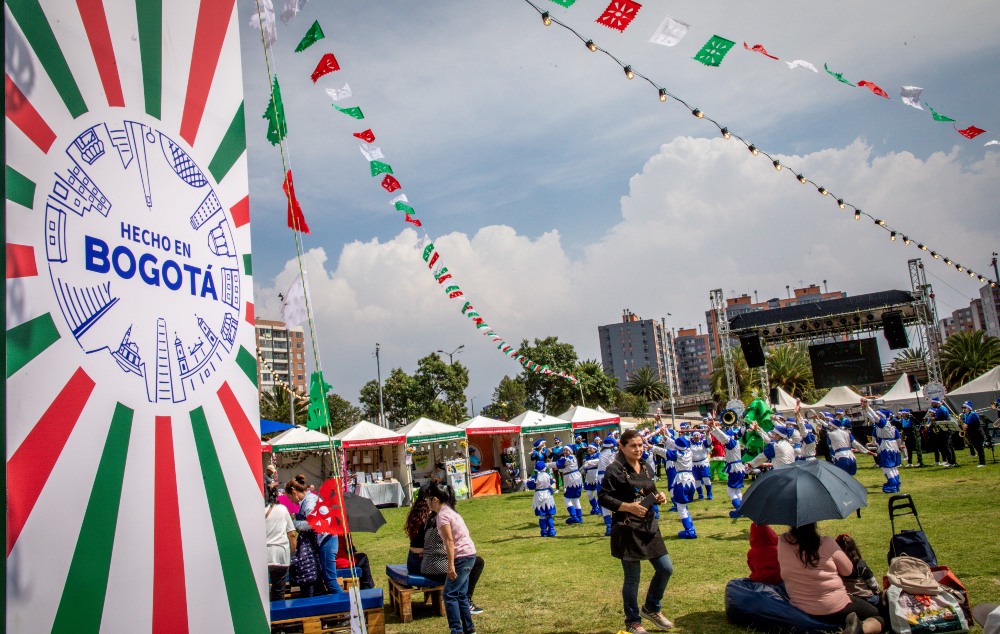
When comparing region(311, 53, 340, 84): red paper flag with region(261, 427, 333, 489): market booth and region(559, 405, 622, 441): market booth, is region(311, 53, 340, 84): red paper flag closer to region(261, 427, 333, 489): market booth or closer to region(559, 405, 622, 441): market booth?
region(261, 427, 333, 489): market booth

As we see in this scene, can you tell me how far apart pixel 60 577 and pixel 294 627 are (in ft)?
16.6

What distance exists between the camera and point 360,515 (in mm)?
8461

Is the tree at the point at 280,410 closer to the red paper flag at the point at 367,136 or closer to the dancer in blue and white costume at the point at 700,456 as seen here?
the dancer in blue and white costume at the point at 700,456

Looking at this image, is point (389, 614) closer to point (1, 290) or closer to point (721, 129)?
point (1, 290)

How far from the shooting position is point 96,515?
6.35ft

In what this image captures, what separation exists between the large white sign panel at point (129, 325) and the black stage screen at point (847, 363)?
30713 millimetres

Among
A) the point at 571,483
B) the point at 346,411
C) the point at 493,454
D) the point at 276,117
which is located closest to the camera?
the point at 276,117

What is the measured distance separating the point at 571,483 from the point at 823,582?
917cm

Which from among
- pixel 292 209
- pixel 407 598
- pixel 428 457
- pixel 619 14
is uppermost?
pixel 619 14

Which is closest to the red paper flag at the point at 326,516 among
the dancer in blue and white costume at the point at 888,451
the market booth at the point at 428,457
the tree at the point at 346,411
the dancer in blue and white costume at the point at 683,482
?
the dancer in blue and white costume at the point at 683,482

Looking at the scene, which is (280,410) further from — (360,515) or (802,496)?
(802,496)

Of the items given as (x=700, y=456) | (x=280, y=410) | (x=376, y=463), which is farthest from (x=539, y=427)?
(x=280, y=410)

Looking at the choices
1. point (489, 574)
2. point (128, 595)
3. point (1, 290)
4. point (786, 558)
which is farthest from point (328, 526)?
point (1, 290)

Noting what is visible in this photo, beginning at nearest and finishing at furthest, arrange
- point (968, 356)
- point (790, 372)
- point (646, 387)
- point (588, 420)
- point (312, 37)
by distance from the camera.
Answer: point (312, 37) < point (588, 420) < point (968, 356) < point (790, 372) < point (646, 387)
